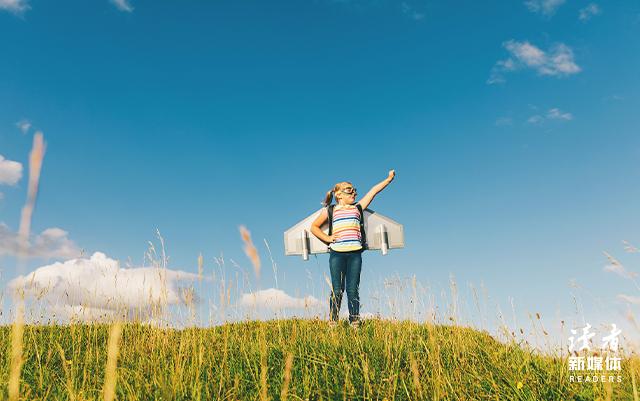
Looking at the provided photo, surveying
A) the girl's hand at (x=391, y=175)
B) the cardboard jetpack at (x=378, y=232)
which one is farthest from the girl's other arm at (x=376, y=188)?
the cardboard jetpack at (x=378, y=232)

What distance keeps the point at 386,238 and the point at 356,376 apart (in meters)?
5.30

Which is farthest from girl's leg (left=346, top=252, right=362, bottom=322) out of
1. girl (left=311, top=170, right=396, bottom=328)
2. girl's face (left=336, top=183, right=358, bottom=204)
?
girl's face (left=336, top=183, right=358, bottom=204)

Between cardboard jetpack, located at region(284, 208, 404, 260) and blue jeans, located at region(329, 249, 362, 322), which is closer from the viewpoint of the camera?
blue jeans, located at region(329, 249, 362, 322)

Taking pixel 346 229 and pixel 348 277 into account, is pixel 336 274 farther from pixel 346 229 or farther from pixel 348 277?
pixel 346 229

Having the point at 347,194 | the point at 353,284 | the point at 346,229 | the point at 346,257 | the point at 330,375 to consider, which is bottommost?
the point at 330,375

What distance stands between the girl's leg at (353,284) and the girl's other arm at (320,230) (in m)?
0.44

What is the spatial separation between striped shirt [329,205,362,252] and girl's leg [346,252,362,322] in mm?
165

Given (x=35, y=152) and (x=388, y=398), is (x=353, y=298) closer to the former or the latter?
(x=388, y=398)

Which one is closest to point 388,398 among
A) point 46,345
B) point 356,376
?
point 356,376

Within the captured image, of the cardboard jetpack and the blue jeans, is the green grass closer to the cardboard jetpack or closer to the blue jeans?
the blue jeans

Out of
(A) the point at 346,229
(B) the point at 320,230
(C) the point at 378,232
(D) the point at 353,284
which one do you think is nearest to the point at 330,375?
(D) the point at 353,284

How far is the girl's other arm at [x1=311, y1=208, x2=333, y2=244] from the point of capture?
21.9ft

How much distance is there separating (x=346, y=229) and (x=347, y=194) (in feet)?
1.98

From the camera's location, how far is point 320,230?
6828mm
